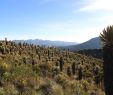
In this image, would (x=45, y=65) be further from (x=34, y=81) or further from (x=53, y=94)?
(x=53, y=94)

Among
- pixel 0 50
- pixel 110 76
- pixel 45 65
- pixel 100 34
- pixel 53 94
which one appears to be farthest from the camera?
pixel 0 50

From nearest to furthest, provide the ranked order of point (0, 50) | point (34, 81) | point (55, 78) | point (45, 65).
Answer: point (34, 81) → point (55, 78) → point (45, 65) → point (0, 50)

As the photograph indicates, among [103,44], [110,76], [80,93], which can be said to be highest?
[103,44]

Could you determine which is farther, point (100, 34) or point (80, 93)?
point (80, 93)

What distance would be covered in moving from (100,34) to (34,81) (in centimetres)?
472

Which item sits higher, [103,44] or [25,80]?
[103,44]

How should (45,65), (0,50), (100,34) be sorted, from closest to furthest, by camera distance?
(100,34)
(45,65)
(0,50)

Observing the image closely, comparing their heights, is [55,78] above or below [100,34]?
below

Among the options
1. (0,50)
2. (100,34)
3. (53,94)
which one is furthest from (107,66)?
(0,50)

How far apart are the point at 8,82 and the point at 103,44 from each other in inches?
193

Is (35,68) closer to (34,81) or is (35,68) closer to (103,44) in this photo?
(34,81)

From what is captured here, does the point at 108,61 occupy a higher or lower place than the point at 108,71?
higher

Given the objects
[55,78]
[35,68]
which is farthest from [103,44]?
[35,68]

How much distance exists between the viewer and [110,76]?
14.0 m
